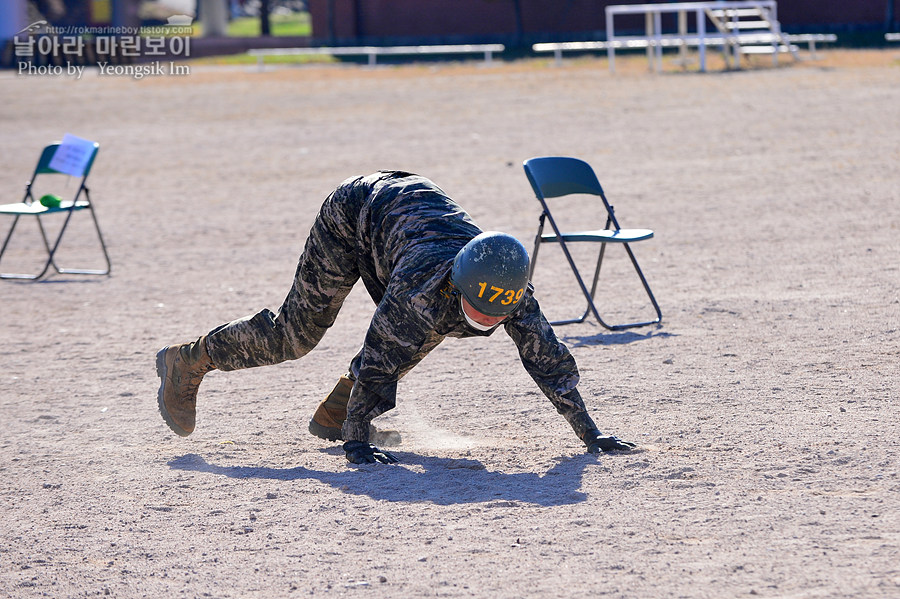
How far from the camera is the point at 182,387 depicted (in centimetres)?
633

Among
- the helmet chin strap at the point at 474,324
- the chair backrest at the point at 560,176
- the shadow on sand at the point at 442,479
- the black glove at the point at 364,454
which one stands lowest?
the shadow on sand at the point at 442,479

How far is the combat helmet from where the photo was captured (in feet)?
16.4

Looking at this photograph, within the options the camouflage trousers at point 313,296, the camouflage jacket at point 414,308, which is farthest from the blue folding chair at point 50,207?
the camouflage jacket at point 414,308

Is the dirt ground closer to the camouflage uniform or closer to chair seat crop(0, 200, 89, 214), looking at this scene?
the camouflage uniform

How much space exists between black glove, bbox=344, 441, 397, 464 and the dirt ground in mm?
57

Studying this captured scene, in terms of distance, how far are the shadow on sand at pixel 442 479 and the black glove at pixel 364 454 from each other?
0.11ft

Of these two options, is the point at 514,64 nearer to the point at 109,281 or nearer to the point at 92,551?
the point at 109,281

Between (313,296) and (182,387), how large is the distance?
3.30 feet

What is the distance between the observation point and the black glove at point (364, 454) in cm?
577

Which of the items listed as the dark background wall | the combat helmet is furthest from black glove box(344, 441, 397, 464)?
the dark background wall

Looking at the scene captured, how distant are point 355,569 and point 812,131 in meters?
15.5

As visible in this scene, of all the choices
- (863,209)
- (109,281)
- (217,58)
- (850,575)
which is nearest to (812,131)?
(863,209)

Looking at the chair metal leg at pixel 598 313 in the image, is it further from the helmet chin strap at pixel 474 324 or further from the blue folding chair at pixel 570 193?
the helmet chin strap at pixel 474 324

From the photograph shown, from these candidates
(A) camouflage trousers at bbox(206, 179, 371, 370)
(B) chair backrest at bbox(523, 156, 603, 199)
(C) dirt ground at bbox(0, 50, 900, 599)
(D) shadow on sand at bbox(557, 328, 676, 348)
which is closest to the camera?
(C) dirt ground at bbox(0, 50, 900, 599)
